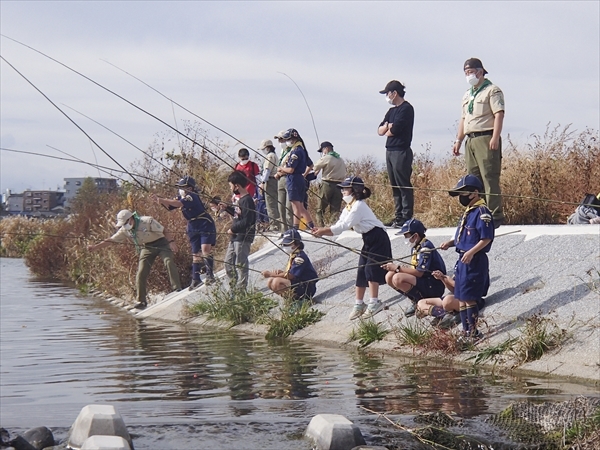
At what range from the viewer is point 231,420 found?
757 cm

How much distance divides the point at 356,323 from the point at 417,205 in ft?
20.1

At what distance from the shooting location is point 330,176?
1827 centimetres

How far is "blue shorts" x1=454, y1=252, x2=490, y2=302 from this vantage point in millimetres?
10762

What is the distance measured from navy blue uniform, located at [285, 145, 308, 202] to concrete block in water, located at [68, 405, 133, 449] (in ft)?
33.1

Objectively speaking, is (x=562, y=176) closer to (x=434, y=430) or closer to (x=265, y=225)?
(x=265, y=225)

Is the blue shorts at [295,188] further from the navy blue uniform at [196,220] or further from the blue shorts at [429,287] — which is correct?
the blue shorts at [429,287]

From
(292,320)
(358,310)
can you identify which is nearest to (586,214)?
(358,310)

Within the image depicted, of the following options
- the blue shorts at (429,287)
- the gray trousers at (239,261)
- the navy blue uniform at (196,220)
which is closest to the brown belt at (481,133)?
the blue shorts at (429,287)

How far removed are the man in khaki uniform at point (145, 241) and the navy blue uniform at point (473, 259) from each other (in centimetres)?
796

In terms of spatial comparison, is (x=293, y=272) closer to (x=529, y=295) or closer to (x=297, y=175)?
(x=297, y=175)

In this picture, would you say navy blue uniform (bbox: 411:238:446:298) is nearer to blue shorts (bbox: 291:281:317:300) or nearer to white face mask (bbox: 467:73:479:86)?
white face mask (bbox: 467:73:479:86)

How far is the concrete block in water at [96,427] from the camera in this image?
260 inches

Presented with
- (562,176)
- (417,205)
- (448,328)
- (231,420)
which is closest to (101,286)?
(417,205)

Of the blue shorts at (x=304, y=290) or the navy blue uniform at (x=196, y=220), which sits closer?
the blue shorts at (x=304, y=290)
